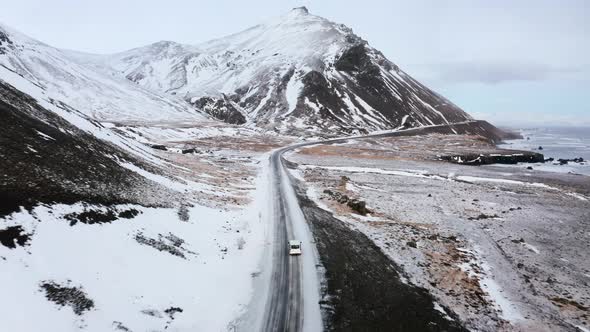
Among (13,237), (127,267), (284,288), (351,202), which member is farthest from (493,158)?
(13,237)

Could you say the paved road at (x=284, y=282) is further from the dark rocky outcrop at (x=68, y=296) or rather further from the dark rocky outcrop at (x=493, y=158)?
the dark rocky outcrop at (x=493, y=158)

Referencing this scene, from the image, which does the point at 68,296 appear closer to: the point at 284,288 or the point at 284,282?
the point at 284,288

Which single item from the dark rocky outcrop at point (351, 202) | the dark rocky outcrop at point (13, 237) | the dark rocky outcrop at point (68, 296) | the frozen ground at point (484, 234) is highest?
the dark rocky outcrop at point (13, 237)

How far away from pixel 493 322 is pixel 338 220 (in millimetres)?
21192

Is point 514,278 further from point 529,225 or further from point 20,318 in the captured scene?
point 20,318

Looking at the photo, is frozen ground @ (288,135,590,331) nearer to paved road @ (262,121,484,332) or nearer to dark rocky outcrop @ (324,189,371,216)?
dark rocky outcrop @ (324,189,371,216)

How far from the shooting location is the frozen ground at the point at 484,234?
23.5 metres

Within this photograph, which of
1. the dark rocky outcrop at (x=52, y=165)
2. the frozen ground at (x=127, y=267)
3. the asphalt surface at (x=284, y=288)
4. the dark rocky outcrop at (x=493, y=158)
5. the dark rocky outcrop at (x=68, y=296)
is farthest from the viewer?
the dark rocky outcrop at (x=493, y=158)

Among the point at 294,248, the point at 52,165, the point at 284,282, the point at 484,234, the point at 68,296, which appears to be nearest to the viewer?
the point at 68,296

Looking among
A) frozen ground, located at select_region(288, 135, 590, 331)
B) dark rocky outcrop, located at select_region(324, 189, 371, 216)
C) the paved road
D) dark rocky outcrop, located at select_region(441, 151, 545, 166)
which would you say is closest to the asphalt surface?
the paved road

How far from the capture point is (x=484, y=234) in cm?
3800

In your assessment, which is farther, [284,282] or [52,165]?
[52,165]

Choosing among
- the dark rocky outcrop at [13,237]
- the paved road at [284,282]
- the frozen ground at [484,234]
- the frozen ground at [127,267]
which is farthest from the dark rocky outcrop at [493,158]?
the dark rocky outcrop at [13,237]

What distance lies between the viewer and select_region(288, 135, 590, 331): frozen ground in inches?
924
